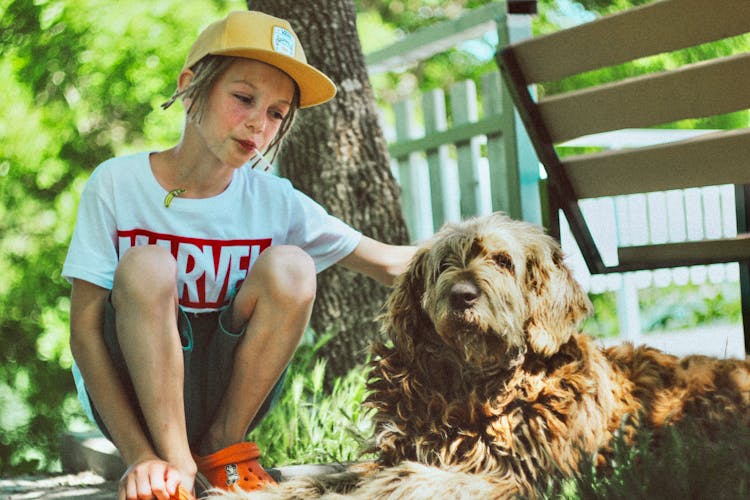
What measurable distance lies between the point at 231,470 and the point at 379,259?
0.85 m

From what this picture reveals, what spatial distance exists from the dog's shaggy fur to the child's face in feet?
1.98

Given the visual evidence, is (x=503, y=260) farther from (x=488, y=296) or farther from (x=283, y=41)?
(x=283, y=41)

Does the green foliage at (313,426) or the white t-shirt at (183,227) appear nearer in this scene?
the white t-shirt at (183,227)

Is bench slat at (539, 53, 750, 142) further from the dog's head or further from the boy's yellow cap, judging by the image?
the boy's yellow cap

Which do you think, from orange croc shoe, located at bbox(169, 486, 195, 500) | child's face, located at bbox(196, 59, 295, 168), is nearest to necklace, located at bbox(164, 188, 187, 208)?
child's face, located at bbox(196, 59, 295, 168)

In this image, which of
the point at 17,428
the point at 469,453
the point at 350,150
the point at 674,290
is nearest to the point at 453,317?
the point at 469,453

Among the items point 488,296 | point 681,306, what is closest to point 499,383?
point 488,296

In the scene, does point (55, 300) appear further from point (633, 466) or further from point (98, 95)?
point (633, 466)

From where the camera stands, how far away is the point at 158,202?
9.34 ft

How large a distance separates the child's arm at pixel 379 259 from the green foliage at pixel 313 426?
586 mm

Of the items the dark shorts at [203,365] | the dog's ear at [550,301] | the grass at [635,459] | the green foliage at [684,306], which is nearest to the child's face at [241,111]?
the dark shorts at [203,365]

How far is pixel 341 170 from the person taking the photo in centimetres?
464

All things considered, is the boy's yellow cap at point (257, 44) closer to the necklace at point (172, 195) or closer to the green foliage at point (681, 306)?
the necklace at point (172, 195)

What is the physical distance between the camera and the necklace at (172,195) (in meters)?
2.82
